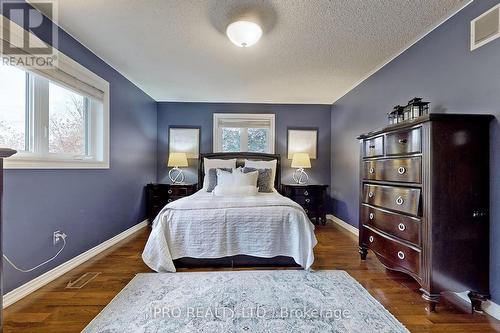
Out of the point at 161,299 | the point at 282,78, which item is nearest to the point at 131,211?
the point at 161,299

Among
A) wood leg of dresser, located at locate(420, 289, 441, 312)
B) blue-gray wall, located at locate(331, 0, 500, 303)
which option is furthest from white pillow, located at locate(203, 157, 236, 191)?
wood leg of dresser, located at locate(420, 289, 441, 312)

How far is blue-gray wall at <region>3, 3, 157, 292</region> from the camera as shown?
1917 millimetres

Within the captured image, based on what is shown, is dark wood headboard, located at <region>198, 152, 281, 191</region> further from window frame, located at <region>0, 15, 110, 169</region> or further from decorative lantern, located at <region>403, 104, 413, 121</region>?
decorative lantern, located at <region>403, 104, 413, 121</region>

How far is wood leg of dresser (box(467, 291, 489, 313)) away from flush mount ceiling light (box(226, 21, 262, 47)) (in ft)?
8.86

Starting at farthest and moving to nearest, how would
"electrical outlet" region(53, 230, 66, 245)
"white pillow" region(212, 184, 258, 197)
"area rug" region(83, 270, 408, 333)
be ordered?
"white pillow" region(212, 184, 258, 197), "electrical outlet" region(53, 230, 66, 245), "area rug" region(83, 270, 408, 333)

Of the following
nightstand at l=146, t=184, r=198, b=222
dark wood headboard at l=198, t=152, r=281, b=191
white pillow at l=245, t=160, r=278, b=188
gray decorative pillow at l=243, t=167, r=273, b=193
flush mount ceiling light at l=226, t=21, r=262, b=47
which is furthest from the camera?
dark wood headboard at l=198, t=152, r=281, b=191

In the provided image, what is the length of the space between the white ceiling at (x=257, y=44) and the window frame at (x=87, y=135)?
34cm

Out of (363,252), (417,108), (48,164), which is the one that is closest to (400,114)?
(417,108)

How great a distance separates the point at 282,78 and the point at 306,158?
1601 millimetres

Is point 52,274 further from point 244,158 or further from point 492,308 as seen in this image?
point 492,308

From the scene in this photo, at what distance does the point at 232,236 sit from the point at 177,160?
2.39 meters

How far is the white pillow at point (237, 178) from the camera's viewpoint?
3507mm

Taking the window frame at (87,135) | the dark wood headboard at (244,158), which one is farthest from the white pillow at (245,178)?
the window frame at (87,135)

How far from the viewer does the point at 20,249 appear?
192 centimetres
